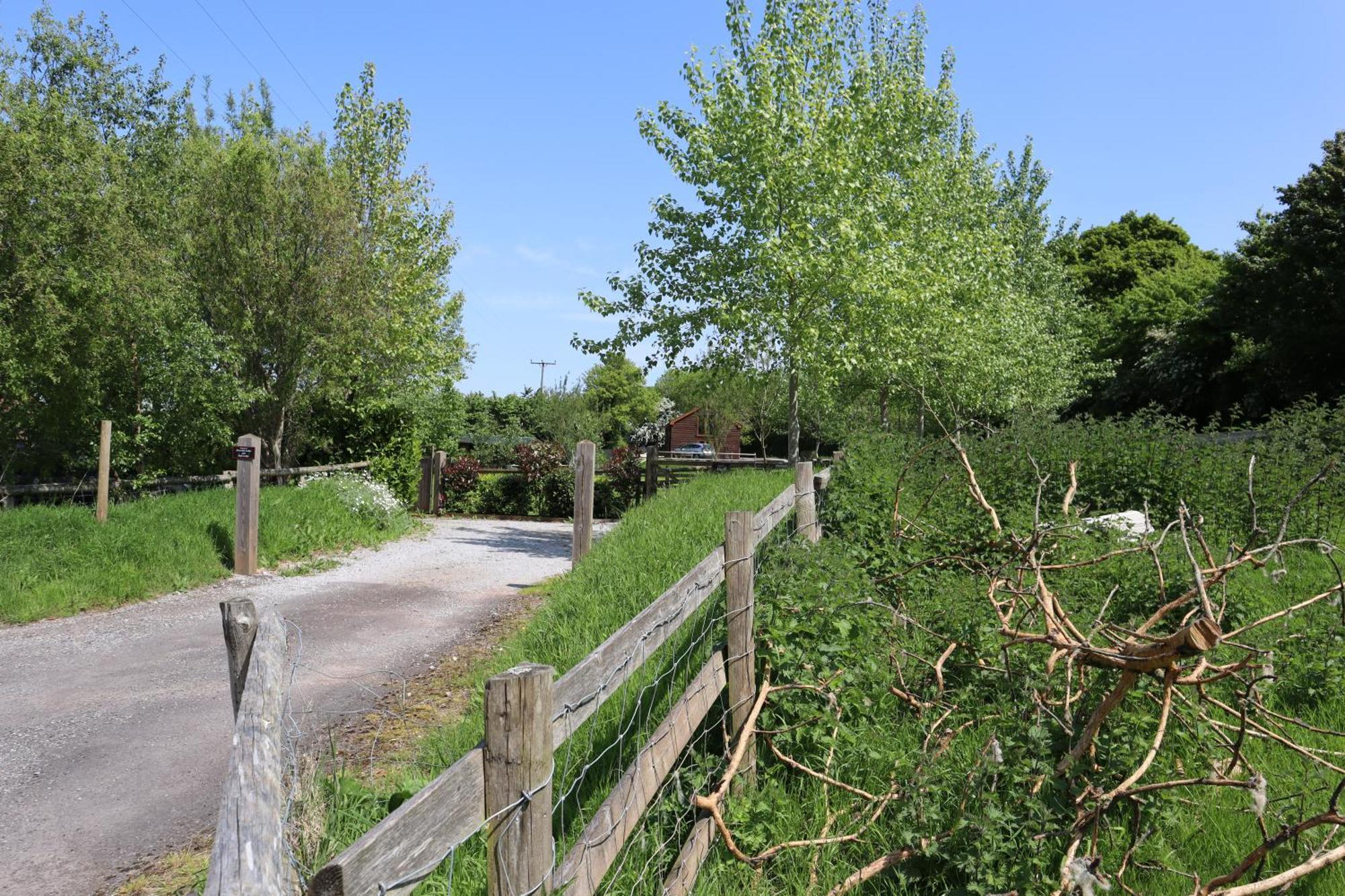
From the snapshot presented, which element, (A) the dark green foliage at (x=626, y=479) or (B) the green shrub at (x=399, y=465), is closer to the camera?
(B) the green shrub at (x=399, y=465)

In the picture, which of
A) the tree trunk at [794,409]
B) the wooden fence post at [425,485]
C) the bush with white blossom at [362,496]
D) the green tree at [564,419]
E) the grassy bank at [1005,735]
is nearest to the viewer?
the grassy bank at [1005,735]

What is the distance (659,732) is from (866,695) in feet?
5.10

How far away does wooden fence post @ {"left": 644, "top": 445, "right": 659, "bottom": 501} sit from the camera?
1981 cm

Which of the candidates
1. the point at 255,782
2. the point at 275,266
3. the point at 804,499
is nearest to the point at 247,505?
the point at 275,266

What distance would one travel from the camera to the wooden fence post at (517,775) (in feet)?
6.75

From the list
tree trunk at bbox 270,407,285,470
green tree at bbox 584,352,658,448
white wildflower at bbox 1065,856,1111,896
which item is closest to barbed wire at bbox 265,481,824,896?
white wildflower at bbox 1065,856,1111,896

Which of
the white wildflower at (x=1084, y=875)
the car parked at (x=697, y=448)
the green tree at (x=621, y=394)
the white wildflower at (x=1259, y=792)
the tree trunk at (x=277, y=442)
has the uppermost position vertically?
the green tree at (x=621, y=394)

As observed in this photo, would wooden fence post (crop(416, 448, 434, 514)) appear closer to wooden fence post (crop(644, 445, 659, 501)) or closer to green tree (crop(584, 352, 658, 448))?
wooden fence post (crop(644, 445, 659, 501))

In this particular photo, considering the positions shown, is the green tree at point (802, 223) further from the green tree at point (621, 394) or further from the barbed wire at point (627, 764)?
the green tree at point (621, 394)

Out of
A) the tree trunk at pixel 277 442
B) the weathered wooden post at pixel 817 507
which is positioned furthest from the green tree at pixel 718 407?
the weathered wooden post at pixel 817 507

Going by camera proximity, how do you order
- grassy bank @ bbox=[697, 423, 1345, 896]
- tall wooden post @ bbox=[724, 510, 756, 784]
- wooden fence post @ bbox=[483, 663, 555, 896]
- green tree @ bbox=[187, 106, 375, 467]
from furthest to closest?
green tree @ bbox=[187, 106, 375, 467] → tall wooden post @ bbox=[724, 510, 756, 784] → grassy bank @ bbox=[697, 423, 1345, 896] → wooden fence post @ bbox=[483, 663, 555, 896]

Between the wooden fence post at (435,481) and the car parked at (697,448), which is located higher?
the car parked at (697,448)

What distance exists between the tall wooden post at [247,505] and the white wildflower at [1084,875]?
392 inches

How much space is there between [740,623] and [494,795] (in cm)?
221
